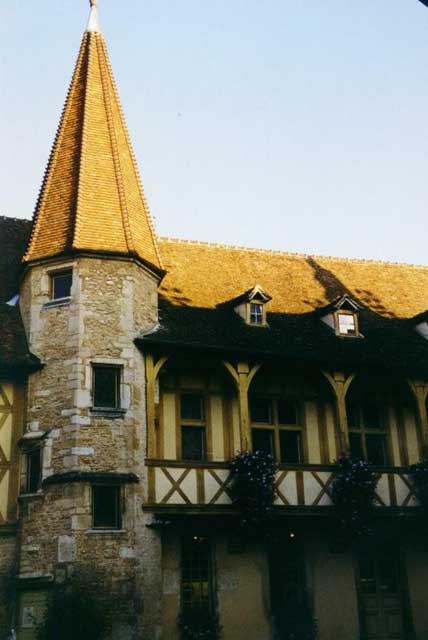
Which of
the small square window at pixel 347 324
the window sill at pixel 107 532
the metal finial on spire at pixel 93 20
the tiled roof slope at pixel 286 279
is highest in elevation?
the metal finial on spire at pixel 93 20

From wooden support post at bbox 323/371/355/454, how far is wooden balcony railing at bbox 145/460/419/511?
2.60ft

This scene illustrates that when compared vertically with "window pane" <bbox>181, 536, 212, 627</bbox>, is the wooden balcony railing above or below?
above

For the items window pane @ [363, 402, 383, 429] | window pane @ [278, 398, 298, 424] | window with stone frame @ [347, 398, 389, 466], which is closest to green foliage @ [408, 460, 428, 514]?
window with stone frame @ [347, 398, 389, 466]

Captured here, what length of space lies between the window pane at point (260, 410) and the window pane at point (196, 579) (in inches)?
115

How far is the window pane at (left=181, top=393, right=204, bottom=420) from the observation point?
1714cm

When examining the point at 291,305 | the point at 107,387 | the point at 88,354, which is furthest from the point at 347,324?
the point at 88,354

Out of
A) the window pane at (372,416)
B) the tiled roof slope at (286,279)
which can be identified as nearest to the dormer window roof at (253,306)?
the tiled roof slope at (286,279)

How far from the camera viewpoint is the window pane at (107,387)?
52.3 feet

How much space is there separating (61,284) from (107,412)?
3.08 meters

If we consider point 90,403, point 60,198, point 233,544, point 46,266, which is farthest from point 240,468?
point 60,198

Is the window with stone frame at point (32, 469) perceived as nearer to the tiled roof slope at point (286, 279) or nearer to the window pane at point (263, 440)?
the window pane at point (263, 440)

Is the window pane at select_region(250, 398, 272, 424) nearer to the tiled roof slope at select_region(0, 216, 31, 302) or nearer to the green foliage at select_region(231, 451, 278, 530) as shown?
the green foliage at select_region(231, 451, 278, 530)

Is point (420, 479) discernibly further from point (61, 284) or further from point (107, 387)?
point (61, 284)

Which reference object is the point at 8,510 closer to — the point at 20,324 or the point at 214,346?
the point at 20,324
